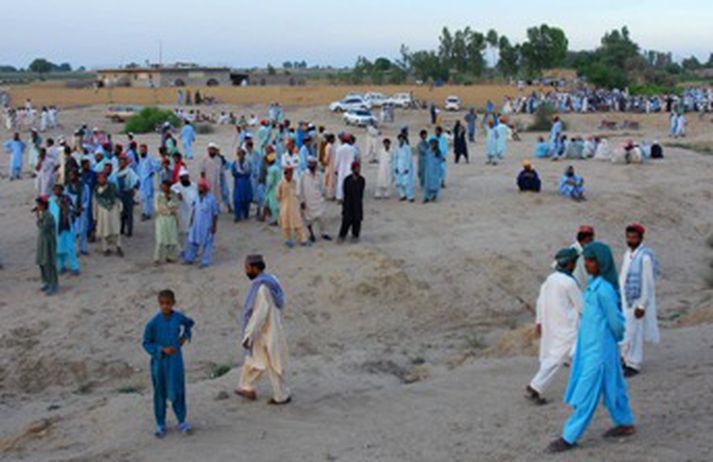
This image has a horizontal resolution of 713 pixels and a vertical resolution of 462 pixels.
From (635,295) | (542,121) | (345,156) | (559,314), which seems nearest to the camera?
(559,314)

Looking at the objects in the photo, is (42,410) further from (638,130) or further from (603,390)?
(638,130)

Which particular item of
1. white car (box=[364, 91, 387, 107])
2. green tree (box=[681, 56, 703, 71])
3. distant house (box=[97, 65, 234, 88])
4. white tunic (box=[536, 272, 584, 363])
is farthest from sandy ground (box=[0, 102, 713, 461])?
green tree (box=[681, 56, 703, 71])

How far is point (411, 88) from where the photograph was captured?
59594 millimetres

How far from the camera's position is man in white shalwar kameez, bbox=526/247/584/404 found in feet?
25.1

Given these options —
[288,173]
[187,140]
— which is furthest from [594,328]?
[187,140]

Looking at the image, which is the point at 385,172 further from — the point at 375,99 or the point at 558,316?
the point at 375,99

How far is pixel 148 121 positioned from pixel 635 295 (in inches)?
1173

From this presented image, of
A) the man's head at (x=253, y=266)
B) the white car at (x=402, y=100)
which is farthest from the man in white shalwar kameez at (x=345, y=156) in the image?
the white car at (x=402, y=100)

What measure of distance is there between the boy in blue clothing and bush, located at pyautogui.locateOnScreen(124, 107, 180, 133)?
28853 mm

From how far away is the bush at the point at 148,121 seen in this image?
3594 cm

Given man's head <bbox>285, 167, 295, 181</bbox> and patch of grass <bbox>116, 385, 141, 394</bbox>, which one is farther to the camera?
man's head <bbox>285, 167, 295, 181</bbox>

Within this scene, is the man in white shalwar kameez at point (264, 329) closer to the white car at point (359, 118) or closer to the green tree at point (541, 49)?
the white car at point (359, 118)

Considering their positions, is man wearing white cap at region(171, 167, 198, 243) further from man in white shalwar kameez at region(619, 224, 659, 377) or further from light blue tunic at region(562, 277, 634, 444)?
light blue tunic at region(562, 277, 634, 444)

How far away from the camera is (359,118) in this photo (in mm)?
38781
